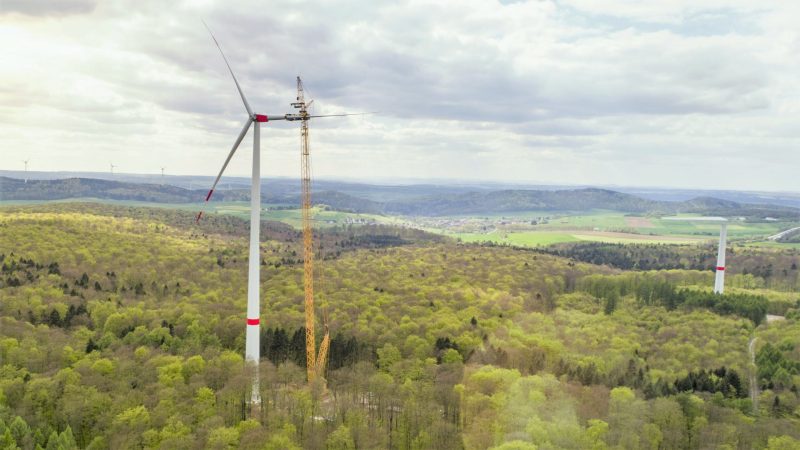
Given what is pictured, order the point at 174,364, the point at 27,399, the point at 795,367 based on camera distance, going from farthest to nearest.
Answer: the point at 795,367 → the point at 174,364 → the point at 27,399

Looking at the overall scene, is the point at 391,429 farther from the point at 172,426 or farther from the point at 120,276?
the point at 120,276

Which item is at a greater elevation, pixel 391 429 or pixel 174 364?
pixel 174 364

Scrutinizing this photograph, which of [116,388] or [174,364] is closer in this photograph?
[116,388]

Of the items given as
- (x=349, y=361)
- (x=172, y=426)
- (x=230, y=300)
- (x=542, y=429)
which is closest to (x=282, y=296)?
(x=230, y=300)

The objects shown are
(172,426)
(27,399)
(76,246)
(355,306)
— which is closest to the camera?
(172,426)

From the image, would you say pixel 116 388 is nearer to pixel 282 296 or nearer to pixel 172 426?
pixel 172 426

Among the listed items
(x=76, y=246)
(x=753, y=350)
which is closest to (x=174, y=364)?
(x=753, y=350)
